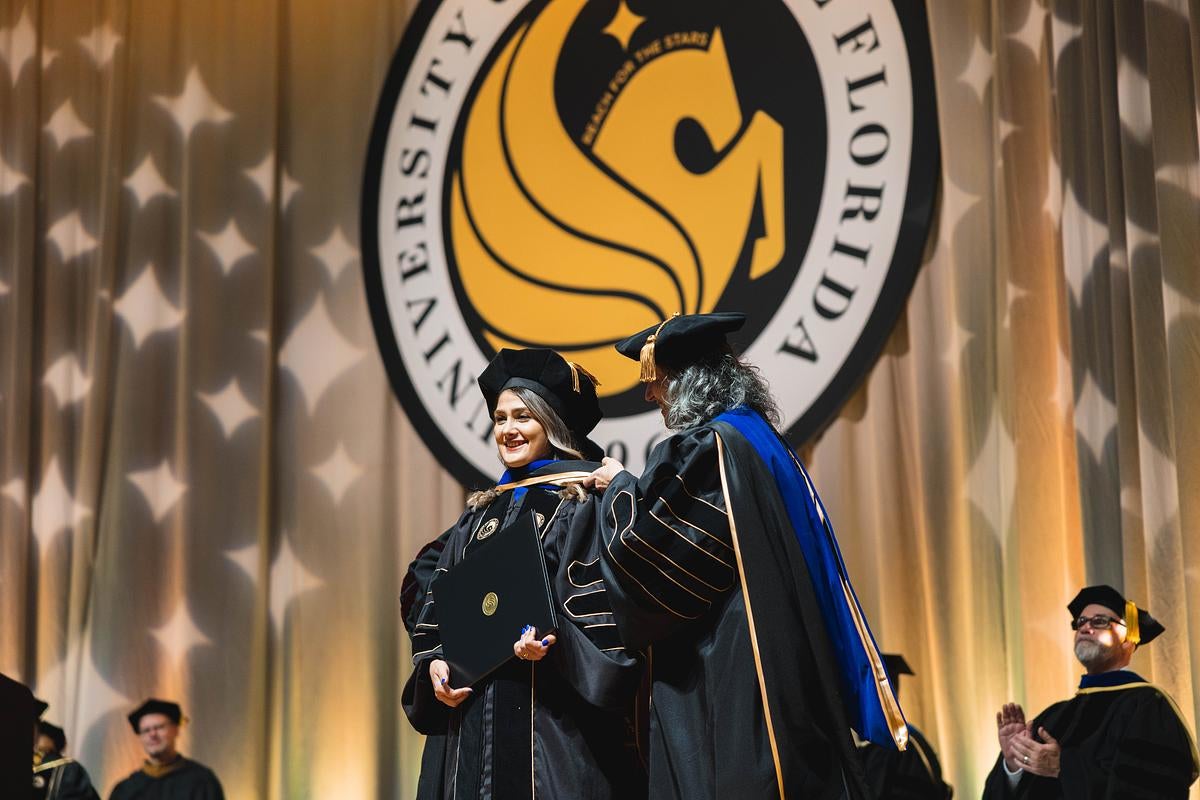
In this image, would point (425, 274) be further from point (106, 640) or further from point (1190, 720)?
point (1190, 720)

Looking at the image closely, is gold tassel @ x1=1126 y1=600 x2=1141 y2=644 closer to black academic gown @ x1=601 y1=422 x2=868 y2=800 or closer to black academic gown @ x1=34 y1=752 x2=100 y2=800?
black academic gown @ x1=601 y1=422 x2=868 y2=800

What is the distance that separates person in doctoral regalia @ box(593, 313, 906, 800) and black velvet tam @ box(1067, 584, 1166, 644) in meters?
1.68

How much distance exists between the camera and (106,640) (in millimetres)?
6535

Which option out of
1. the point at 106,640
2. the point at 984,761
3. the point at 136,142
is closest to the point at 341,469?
the point at 106,640

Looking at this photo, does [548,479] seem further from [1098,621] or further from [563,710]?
[1098,621]

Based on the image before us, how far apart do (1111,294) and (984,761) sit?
1.60 m

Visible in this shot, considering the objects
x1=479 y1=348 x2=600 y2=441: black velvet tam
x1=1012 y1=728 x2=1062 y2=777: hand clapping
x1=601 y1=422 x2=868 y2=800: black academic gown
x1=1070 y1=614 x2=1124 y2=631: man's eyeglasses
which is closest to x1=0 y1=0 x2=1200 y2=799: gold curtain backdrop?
x1=1070 y1=614 x2=1124 y2=631: man's eyeglasses

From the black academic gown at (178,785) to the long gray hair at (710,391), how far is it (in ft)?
12.3

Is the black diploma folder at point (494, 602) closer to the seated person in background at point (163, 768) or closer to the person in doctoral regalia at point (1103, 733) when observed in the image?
the person in doctoral regalia at point (1103, 733)

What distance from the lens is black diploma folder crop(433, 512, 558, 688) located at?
327cm

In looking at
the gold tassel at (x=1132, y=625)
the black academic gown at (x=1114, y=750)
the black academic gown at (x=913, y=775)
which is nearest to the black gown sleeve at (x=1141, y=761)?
the black academic gown at (x=1114, y=750)

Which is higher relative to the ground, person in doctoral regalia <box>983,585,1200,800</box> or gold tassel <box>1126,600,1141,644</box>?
gold tassel <box>1126,600,1141,644</box>

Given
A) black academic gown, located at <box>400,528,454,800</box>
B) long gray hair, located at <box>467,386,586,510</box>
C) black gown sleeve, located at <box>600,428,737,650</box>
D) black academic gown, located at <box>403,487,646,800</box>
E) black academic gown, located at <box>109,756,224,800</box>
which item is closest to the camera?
black gown sleeve, located at <box>600,428,737,650</box>

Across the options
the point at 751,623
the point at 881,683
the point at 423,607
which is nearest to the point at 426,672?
the point at 423,607
